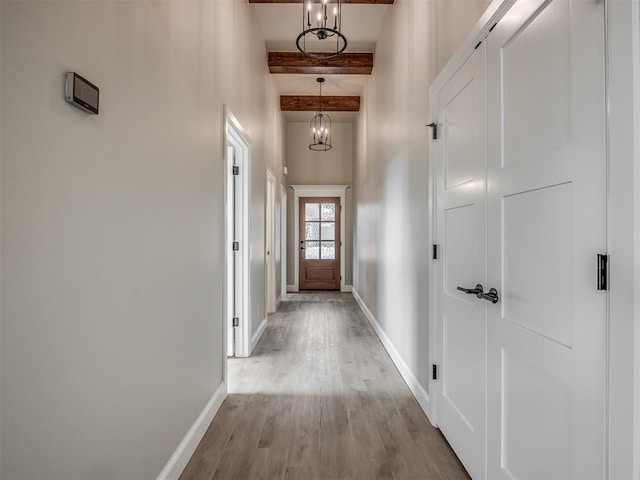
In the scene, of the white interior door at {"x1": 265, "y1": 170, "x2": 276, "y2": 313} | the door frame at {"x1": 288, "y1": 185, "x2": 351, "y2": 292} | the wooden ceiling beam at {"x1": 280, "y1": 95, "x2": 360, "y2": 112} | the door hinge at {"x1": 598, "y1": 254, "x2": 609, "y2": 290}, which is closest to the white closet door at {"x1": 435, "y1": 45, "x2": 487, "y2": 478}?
the door hinge at {"x1": 598, "y1": 254, "x2": 609, "y2": 290}

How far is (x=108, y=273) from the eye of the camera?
1186 mm

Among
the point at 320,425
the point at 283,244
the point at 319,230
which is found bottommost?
the point at 320,425

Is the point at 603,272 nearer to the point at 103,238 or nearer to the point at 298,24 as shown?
the point at 103,238

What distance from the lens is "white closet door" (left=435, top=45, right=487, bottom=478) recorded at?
1616 millimetres

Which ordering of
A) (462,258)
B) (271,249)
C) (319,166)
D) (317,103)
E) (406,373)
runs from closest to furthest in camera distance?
1. (462,258)
2. (406,373)
3. (271,249)
4. (317,103)
5. (319,166)

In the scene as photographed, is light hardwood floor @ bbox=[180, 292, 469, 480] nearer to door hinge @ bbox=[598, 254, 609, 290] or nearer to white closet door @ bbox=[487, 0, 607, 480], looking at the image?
white closet door @ bbox=[487, 0, 607, 480]

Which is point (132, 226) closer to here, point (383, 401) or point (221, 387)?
point (221, 387)

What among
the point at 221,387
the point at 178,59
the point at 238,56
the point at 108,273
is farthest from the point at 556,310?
the point at 238,56

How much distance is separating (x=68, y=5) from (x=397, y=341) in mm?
3061

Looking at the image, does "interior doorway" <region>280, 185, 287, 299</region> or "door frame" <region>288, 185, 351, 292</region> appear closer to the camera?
"interior doorway" <region>280, 185, 287, 299</region>

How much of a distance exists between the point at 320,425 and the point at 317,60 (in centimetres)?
421

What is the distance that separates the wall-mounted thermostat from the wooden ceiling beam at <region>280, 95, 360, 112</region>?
563 cm

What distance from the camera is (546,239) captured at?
1159mm

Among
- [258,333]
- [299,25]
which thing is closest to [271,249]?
[258,333]
